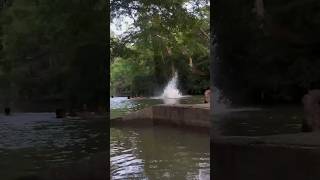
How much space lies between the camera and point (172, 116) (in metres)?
12.8

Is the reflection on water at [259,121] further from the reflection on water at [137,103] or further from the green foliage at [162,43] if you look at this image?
the reflection on water at [137,103]

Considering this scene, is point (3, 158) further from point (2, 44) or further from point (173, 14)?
point (173, 14)


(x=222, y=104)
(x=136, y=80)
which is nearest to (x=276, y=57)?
(x=222, y=104)

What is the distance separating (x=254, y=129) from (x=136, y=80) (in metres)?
9.47

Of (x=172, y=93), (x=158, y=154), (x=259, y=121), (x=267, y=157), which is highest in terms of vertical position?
(x=172, y=93)

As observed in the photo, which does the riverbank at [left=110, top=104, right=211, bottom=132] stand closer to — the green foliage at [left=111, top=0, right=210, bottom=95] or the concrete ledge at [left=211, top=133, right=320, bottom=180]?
the green foliage at [left=111, top=0, right=210, bottom=95]

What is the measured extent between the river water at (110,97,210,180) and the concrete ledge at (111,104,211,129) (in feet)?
0.70

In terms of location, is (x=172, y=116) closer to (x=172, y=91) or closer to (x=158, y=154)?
(x=172, y=91)

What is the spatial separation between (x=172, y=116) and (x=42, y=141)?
25.2 feet

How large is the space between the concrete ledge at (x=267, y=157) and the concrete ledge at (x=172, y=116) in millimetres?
5655

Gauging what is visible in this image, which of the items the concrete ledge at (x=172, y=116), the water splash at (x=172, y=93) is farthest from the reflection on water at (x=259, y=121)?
the water splash at (x=172, y=93)

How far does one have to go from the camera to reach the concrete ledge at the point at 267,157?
4992mm

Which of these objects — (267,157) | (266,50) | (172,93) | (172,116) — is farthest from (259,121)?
(172,93)

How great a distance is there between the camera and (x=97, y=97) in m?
5.59
